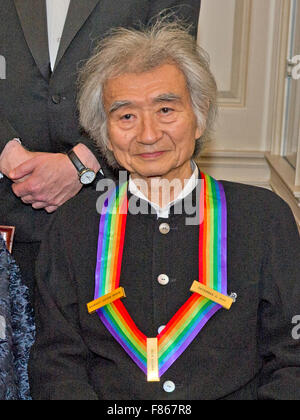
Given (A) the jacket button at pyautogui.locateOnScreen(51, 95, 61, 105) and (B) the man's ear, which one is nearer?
(B) the man's ear

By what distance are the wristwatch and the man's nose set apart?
1.06 feet

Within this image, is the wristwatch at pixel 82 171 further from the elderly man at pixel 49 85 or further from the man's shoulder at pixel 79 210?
the man's shoulder at pixel 79 210

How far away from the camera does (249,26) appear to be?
4.01 meters

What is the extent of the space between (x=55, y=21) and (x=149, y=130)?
1.81ft

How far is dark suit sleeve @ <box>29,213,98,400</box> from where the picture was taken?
1.91 metres

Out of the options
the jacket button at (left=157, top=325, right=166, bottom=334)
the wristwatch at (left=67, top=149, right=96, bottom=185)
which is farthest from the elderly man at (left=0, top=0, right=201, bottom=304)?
the jacket button at (left=157, top=325, right=166, bottom=334)

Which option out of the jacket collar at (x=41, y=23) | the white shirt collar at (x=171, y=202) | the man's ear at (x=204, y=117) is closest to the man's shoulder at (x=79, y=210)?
the white shirt collar at (x=171, y=202)

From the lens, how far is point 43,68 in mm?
2248

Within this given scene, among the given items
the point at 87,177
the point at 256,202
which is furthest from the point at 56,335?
the point at 256,202

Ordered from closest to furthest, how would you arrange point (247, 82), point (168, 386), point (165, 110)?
point (168, 386), point (165, 110), point (247, 82)

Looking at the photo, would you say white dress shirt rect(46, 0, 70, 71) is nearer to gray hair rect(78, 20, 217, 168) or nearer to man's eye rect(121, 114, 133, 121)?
gray hair rect(78, 20, 217, 168)

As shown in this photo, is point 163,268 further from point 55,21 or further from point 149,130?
point 55,21

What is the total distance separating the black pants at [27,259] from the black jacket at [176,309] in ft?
1.08

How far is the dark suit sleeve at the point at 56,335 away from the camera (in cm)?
191
